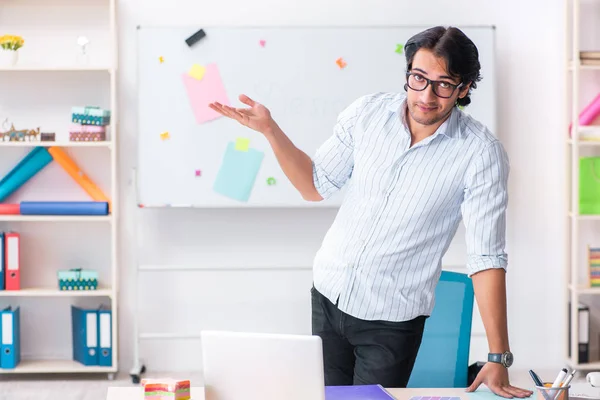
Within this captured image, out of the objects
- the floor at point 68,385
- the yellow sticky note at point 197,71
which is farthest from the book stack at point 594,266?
the yellow sticky note at point 197,71

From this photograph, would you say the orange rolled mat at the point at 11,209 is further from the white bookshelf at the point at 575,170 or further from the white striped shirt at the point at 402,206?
the white bookshelf at the point at 575,170

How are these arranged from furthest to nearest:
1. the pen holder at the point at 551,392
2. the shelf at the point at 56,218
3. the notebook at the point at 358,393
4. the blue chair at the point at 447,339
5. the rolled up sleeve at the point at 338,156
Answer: the shelf at the point at 56,218 → the blue chair at the point at 447,339 → the rolled up sleeve at the point at 338,156 → the notebook at the point at 358,393 → the pen holder at the point at 551,392

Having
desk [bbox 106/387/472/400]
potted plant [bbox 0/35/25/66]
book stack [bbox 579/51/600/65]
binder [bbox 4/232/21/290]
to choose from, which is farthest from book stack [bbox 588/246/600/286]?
potted plant [bbox 0/35/25/66]

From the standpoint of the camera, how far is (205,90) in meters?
3.96

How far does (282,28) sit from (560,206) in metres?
1.63

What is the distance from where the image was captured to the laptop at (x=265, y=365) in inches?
63.0

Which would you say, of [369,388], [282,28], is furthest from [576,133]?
[369,388]

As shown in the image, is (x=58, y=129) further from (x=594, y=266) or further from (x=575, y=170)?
(x=594, y=266)

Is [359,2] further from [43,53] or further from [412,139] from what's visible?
[412,139]

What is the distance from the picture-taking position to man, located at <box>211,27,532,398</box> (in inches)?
74.9

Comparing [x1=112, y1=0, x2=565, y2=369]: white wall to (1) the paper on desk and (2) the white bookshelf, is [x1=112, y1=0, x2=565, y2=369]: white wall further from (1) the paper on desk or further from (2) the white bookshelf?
(1) the paper on desk

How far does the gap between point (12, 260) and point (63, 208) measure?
1.15ft

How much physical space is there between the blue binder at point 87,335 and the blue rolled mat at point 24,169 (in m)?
0.65

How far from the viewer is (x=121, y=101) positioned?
4098mm
